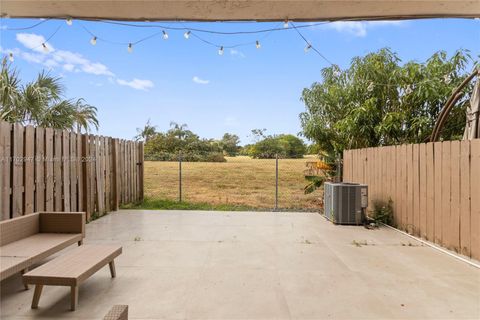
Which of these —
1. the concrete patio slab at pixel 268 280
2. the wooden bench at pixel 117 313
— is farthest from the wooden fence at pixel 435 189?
the wooden bench at pixel 117 313

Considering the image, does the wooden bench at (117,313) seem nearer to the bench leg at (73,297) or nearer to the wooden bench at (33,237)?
the bench leg at (73,297)

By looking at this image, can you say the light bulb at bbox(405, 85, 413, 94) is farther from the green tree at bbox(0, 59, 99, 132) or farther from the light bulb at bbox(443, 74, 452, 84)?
the green tree at bbox(0, 59, 99, 132)

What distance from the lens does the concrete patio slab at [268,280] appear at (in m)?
2.72

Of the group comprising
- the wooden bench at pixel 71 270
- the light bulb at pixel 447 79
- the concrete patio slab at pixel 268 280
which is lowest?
the concrete patio slab at pixel 268 280

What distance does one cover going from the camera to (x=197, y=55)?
1163cm

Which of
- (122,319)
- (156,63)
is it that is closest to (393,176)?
(122,319)

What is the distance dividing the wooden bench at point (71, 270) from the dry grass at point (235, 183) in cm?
615

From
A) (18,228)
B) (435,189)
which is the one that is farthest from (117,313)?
(435,189)

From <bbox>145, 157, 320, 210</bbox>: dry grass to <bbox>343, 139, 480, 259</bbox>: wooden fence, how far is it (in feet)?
9.08

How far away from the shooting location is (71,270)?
2725 millimetres

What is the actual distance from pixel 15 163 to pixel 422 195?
6558mm

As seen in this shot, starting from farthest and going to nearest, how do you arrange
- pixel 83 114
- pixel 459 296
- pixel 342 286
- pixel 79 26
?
pixel 83 114 < pixel 79 26 < pixel 342 286 < pixel 459 296

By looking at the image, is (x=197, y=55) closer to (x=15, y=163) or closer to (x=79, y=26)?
(x=79, y=26)

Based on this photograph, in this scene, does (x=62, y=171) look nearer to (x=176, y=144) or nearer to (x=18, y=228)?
(x=18, y=228)
